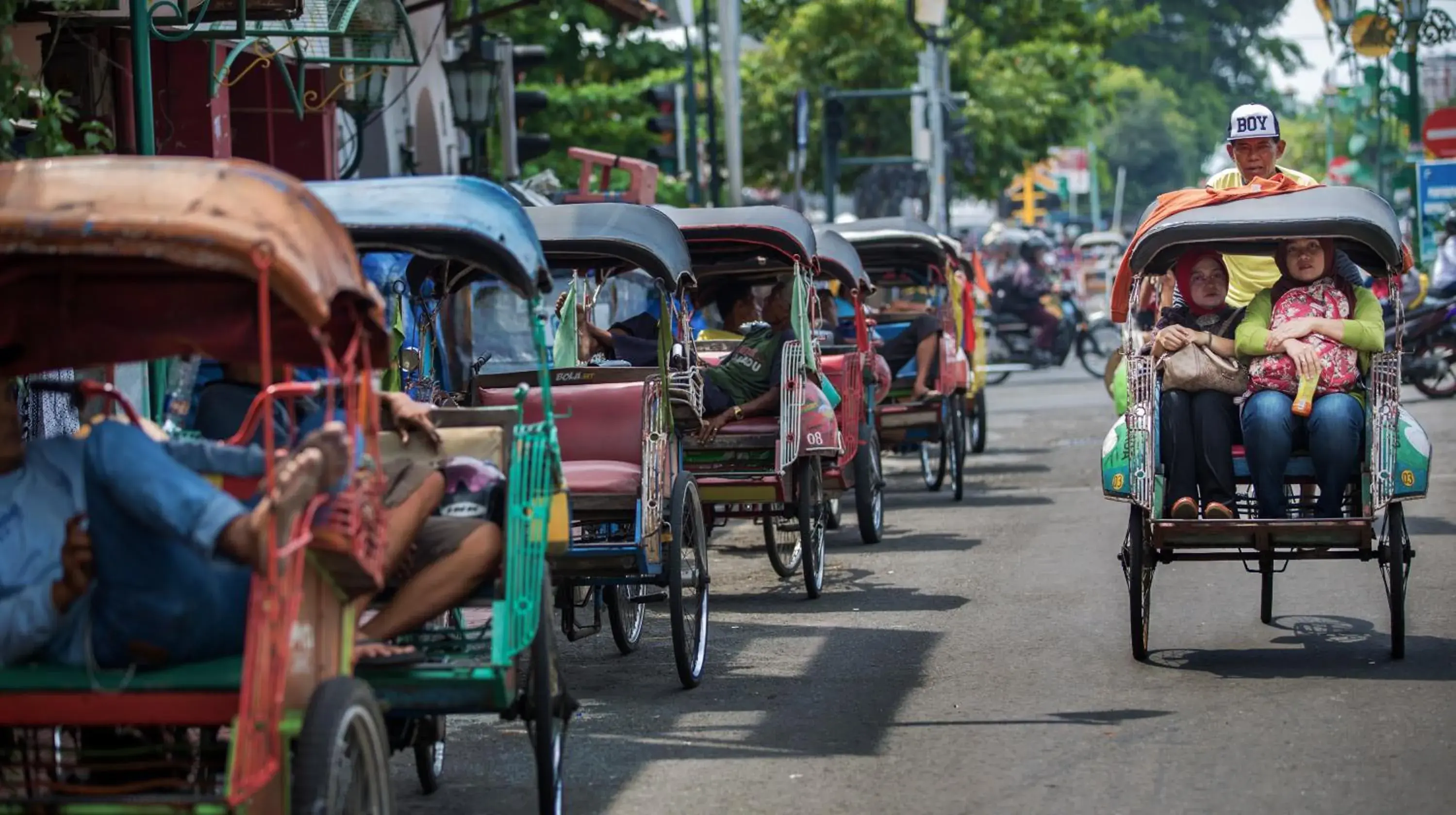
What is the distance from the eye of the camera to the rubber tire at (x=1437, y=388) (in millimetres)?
23656

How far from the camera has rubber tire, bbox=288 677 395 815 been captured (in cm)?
509

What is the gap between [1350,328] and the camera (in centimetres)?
938

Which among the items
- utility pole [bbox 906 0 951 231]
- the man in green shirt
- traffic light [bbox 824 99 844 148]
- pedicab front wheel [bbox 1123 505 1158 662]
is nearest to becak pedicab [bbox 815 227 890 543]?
the man in green shirt

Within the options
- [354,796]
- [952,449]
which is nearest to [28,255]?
[354,796]

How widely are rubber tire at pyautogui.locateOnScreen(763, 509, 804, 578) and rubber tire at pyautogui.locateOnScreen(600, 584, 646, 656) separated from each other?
146 cm

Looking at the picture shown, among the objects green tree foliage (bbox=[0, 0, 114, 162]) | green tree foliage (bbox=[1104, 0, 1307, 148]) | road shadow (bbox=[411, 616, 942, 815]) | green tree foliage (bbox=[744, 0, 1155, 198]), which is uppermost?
green tree foliage (bbox=[1104, 0, 1307, 148])

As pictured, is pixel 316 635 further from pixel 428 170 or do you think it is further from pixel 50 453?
pixel 428 170

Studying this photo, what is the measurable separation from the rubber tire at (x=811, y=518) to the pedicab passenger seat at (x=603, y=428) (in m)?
2.00

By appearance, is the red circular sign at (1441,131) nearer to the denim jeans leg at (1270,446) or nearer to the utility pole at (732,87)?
the utility pole at (732,87)

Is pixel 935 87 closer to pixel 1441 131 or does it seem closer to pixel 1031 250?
pixel 1031 250

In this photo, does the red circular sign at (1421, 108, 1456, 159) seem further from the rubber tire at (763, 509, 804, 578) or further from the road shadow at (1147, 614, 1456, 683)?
the road shadow at (1147, 614, 1456, 683)

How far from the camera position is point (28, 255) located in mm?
5859

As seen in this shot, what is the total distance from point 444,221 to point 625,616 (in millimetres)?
A: 4091

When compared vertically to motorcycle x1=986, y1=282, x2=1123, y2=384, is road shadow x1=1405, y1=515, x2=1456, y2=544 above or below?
below
